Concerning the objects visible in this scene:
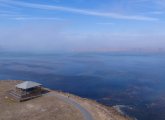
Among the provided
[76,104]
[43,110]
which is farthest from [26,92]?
[76,104]

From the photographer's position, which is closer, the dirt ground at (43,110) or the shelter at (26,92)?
the dirt ground at (43,110)

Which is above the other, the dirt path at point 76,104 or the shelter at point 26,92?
the shelter at point 26,92

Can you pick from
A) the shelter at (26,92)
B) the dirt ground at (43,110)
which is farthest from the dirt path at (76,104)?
the shelter at (26,92)

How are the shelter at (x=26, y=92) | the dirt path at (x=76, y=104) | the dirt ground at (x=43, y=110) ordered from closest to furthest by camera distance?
the dirt ground at (x=43, y=110) < the dirt path at (x=76, y=104) < the shelter at (x=26, y=92)

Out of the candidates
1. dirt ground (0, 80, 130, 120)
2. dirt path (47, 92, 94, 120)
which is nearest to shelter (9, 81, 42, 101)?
dirt ground (0, 80, 130, 120)

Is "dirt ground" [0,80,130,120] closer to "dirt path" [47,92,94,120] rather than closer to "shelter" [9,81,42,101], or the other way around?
"dirt path" [47,92,94,120]

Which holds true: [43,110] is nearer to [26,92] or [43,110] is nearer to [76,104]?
[76,104]

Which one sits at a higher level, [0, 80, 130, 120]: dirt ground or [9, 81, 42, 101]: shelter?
[9, 81, 42, 101]: shelter

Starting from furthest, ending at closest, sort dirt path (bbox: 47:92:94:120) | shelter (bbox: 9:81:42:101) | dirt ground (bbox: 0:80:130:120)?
1. shelter (bbox: 9:81:42:101)
2. dirt path (bbox: 47:92:94:120)
3. dirt ground (bbox: 0:80:130:120)

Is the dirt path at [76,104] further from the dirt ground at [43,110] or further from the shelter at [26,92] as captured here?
the shelter at [26,92]

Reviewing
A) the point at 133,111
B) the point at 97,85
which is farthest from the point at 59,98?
the point at 97,85

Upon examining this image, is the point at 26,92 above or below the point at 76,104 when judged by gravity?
above

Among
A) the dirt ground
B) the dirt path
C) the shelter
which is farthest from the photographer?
the shelter

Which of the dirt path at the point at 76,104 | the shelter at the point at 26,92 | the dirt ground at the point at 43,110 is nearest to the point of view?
the dirt ground at the point at 43,110
